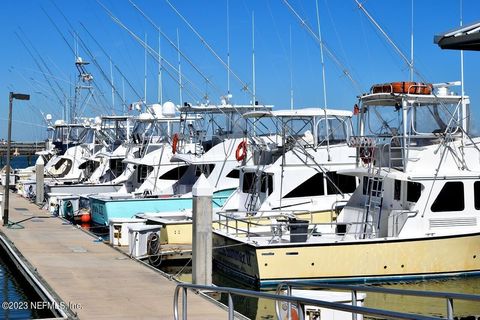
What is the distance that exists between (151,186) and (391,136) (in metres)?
15.0

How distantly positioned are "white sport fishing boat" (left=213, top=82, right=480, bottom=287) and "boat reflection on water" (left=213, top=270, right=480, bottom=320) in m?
0.22

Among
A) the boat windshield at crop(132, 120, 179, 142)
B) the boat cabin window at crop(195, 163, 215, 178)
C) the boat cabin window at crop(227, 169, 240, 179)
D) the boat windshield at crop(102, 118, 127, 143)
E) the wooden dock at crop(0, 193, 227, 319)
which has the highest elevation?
the boat windshield at crop(102, 118, 127, 143)

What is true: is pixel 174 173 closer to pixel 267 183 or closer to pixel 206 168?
pixel 206 168

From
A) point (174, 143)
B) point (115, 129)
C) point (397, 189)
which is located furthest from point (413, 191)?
point (115, 129)

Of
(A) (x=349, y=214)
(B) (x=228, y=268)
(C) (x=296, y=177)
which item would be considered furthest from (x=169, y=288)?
(C) (x=296, y=177)

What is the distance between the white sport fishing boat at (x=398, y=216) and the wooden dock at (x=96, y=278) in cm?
270

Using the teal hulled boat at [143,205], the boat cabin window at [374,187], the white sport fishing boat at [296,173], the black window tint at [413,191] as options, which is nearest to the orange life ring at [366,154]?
the boat cabin window at [374,187]

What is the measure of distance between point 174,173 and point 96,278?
55.0ft

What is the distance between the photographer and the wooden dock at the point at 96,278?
39.7ft

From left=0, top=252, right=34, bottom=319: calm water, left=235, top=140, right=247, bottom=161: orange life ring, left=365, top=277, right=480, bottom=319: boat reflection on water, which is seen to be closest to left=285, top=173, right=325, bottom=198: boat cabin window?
left=235, top=140, right=247, bottom=161: orange life ring

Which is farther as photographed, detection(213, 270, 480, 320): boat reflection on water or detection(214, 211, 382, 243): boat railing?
detection(214, 211, 382, 243): boat railing

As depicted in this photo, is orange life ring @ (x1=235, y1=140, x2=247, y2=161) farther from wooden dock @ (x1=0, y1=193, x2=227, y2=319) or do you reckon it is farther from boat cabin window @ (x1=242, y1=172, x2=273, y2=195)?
wooden dock @ (x1=0, y1=193, x2=227, y2=319)

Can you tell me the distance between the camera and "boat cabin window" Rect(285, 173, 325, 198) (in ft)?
73.2

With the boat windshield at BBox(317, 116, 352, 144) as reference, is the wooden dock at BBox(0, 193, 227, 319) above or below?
below
